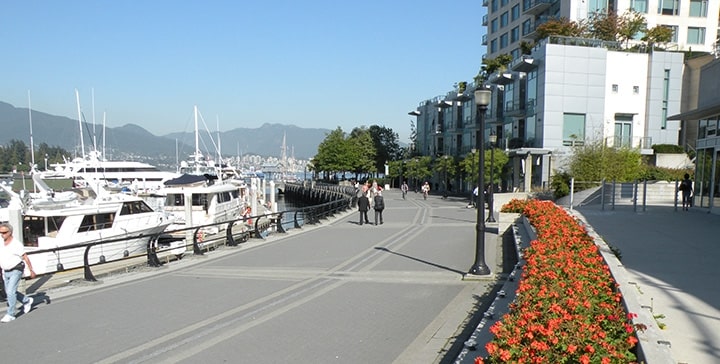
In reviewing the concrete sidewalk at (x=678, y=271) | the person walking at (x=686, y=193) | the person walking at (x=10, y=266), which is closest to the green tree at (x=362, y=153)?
the person walking at (x=686, y=193)

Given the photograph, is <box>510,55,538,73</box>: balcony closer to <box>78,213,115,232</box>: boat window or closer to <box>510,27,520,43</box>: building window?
<box>510,27,520,43</box>: building window

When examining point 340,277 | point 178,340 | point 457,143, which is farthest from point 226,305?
point 457,143

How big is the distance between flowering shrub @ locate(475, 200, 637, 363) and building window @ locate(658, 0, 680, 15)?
45.2 meters

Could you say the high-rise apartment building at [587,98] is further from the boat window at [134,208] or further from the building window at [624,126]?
the boat window at [134,208]

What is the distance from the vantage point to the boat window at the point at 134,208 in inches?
857

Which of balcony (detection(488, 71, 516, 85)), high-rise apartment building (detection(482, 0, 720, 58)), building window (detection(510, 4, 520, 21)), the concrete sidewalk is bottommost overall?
the concrete sidewalk

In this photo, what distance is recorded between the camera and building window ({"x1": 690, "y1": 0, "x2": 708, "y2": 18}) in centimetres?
4269

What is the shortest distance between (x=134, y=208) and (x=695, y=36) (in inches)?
1906

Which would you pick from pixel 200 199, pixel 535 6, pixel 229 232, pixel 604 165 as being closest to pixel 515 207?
pixel 229 232

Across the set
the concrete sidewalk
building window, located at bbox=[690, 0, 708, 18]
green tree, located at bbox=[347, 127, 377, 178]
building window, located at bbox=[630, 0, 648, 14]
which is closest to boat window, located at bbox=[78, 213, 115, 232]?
the concrete sidewalk

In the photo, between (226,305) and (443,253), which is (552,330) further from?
(443,253)

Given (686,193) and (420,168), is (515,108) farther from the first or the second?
(686,193)

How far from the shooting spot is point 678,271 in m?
8.36

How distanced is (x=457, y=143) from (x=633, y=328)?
5496 centimetres
